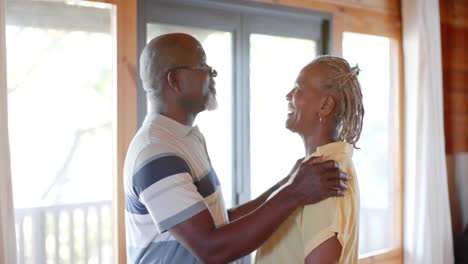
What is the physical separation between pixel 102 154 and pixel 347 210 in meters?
1.45

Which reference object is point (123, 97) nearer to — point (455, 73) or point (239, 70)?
point (239, 70)

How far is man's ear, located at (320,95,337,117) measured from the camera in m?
1.29

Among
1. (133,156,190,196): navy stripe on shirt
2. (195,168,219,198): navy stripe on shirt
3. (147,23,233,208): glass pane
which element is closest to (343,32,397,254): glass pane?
(147,23,233,208): glass pane

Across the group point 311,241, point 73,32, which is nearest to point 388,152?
point 73,32

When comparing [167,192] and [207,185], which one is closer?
[167,192]

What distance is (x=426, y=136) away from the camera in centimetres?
345

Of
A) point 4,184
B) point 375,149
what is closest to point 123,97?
point 4,184

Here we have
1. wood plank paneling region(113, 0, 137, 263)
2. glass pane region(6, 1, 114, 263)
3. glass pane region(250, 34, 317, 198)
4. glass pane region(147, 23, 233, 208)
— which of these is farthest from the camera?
glass pane region(250, 34, 317, 198)

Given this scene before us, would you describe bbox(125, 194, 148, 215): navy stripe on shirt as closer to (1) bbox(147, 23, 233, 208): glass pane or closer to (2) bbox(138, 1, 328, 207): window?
(2) bbox(138, 1, 328, 207): window

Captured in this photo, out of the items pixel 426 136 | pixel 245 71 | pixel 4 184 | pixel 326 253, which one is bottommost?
pixel 326 253

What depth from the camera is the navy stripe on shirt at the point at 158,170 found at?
1.21 meters

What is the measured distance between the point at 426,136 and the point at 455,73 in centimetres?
77

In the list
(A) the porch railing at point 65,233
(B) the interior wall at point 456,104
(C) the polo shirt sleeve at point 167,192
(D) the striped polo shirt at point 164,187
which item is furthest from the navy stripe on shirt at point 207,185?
(B) the interior wall at point 456,104

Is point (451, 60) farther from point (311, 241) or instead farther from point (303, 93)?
point (311, 241)
